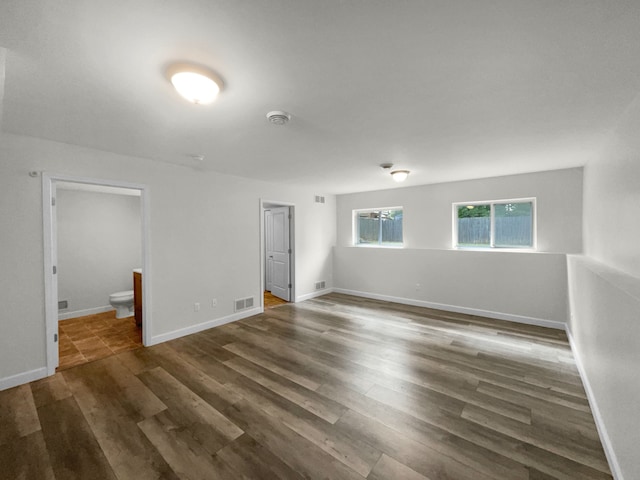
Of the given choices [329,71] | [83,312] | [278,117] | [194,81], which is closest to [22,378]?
[83,312]

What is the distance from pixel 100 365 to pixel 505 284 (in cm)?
587

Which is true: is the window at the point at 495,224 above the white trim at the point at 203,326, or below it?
above

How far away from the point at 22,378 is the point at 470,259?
6206mm

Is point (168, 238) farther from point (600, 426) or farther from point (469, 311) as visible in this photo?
point (469, 311)

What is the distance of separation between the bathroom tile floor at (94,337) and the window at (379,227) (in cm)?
487

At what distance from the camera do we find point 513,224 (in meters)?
4.52

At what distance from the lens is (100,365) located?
294cm

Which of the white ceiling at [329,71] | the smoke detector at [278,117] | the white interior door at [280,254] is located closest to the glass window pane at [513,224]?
the white ceiling at [329,71]

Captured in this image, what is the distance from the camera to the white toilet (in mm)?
4480

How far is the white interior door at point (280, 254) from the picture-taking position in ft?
18.9

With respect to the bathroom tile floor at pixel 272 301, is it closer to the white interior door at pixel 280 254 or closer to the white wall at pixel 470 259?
the white interior door at pixel 280 254

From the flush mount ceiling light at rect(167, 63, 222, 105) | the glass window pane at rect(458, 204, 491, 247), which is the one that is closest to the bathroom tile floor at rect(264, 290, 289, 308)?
the glass window pane at rect(458, 204, 491, 247)

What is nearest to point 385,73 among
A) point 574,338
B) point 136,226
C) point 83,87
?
point 83,87

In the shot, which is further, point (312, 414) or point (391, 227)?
point (391, 227)
